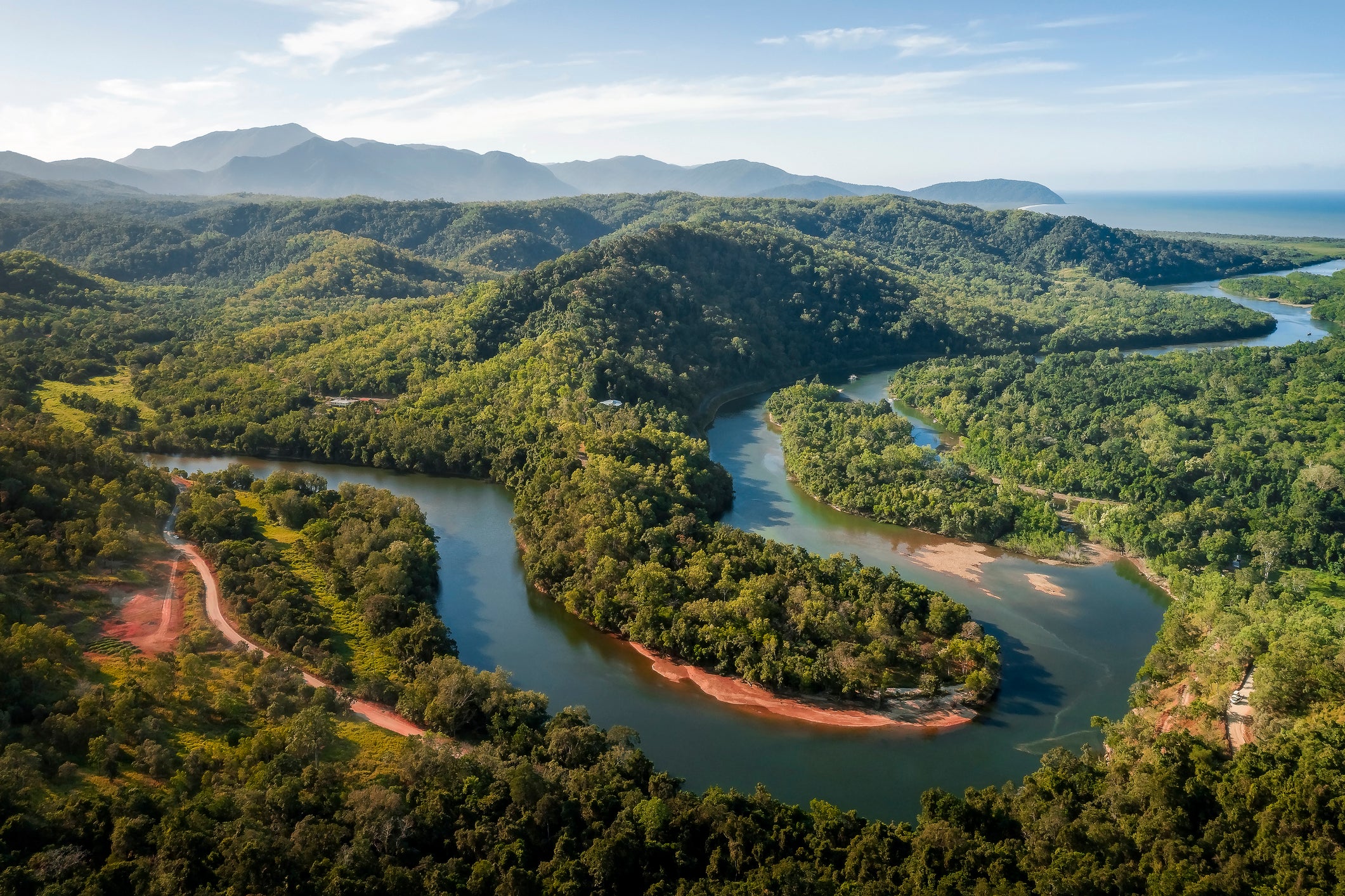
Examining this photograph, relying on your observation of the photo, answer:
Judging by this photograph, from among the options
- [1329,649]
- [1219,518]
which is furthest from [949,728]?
[1219,518]

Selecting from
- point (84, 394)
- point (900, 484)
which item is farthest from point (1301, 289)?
point (84, 394)

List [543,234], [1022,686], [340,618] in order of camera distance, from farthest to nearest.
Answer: [543,234], [340,618], [1022,686]

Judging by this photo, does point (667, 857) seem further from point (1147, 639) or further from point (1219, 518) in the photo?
point (1219, 518)

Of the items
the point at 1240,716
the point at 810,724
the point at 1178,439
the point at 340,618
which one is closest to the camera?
the point at 1240,716

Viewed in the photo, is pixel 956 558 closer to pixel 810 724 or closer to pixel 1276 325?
pixel 810 724

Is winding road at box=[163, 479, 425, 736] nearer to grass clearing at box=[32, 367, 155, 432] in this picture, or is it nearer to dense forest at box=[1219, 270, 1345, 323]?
grass clearing at box=[32, 367, 155, 432]

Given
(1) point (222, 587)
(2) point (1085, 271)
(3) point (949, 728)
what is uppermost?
(2) point (1085, 271)
